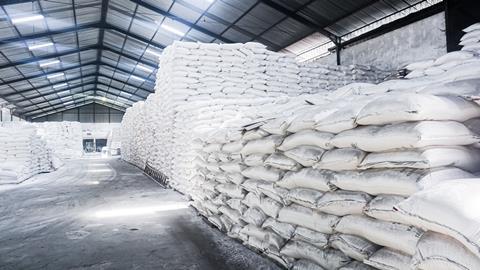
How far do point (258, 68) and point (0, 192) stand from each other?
5.98 metres

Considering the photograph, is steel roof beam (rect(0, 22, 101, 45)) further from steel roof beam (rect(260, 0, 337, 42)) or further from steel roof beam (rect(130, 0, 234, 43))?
steel roof beam (rect(260, 0, 337, 42))

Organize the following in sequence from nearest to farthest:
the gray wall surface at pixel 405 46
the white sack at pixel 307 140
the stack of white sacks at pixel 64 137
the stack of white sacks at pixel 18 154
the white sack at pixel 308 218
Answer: the white sack at pixel 308 218, the white sack at pixel 307 140, the gray wall surface at pixel 405 46, the stack of white sacks at pixel 18 154, the stack of white sacks at pixel 64 137

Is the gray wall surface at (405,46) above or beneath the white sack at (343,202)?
above

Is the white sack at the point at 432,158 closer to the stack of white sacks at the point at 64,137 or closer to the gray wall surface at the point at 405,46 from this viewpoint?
the gray wall surface at the point at 405,46

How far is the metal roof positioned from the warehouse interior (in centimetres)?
7

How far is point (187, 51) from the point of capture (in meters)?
5.96

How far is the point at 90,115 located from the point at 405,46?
33.3 meters

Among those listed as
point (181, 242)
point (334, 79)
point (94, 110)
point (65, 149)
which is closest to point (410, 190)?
point (181, 242)

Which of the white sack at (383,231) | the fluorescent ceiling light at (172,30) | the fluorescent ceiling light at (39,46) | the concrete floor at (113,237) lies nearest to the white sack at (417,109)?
the white sack at (383,231)

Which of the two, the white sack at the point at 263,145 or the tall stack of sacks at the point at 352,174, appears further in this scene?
the white sack at the point at 263,145

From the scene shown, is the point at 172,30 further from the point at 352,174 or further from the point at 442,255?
the point at 442,255

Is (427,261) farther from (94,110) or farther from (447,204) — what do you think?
(94,110)

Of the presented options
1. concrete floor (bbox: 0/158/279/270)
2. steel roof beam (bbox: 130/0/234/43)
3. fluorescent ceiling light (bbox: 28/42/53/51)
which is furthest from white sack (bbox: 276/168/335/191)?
fluorescent ceiling light (bbox: 28/42/53/51)

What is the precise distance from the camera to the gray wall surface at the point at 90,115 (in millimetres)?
33625
